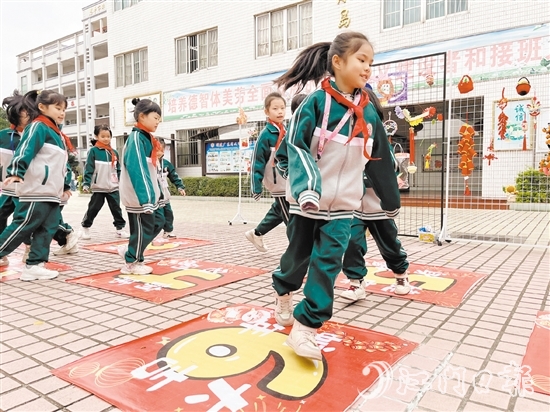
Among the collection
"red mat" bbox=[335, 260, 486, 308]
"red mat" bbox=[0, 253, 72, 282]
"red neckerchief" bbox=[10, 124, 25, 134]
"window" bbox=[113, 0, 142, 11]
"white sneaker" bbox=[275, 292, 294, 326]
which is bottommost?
"red mat" bbox=[0, 253, 72, 282]

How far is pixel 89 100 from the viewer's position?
85.5 ft

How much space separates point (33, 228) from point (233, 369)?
2960 millimetres

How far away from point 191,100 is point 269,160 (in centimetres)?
1281

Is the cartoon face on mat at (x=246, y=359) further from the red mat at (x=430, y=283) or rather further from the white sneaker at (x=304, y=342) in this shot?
the red mat at (x=430, y=283)

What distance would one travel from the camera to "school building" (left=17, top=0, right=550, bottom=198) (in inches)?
355

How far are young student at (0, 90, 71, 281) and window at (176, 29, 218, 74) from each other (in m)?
12.8

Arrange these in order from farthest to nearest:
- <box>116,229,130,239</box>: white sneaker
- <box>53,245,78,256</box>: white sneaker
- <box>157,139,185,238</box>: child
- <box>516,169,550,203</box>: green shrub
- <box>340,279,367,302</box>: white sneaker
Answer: <box>516,169,550,203</box>: green shrub → <box>116,229,130,239</box>: white sneaker → <box>157,139,185,238</box>: child → <box>53,245,78,256</box>: white sneaker → <box>340,279,367,302</box>: white sneaker

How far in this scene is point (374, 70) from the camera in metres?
7.24

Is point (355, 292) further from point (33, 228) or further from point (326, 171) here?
point (33, 228)

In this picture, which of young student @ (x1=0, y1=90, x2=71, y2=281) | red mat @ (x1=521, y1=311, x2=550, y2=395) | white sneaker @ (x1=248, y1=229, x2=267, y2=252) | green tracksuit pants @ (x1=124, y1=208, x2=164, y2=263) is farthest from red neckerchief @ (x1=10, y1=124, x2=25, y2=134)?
red mat @ (x1=521, y1=311, x2=550, y2=395)

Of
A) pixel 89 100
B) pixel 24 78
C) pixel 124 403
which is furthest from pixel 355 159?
pixel 24 78

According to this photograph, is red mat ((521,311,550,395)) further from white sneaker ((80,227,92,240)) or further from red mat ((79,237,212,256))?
white sneaker ((80,227,92,240))

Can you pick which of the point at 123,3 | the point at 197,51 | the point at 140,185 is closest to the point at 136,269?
the point at 140,185

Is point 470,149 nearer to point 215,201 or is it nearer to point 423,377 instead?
point 423,377
